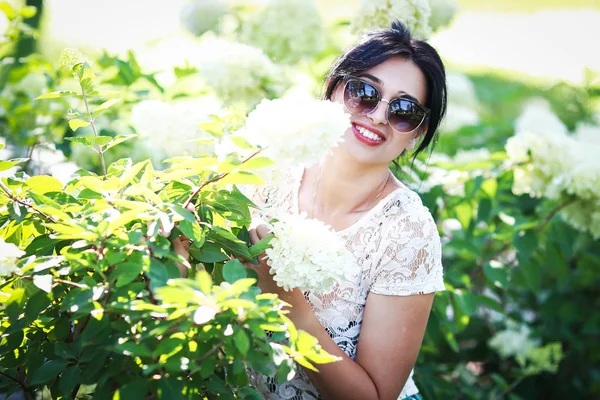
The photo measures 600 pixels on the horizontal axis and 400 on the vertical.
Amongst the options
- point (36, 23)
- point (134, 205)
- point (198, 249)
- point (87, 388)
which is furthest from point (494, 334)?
point (36, 23)

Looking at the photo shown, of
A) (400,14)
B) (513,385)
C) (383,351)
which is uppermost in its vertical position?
(400,14)

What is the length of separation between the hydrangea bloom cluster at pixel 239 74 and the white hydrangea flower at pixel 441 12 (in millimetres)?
644

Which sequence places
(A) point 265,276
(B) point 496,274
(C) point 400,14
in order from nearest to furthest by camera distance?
(A) point 265,276
(C) point 400,14
(B) point 496,274

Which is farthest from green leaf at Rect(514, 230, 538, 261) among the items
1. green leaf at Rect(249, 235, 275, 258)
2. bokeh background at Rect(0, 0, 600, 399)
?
green leaf at Rect(249, 235, 275, 258)

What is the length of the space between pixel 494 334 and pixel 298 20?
2.08m

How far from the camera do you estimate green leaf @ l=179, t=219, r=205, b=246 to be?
1.31m

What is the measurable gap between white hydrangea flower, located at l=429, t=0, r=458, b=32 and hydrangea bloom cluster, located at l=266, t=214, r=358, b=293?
1.31 meters

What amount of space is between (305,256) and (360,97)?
67cm

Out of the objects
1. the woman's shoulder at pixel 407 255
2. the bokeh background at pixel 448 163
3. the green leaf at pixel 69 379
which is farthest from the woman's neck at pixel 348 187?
the green leaf at pixel 69 379

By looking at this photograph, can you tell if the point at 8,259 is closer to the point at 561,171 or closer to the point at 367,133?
the point at 367,133

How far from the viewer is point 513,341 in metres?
3.32

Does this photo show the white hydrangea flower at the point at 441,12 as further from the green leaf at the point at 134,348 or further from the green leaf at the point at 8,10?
the green leaf at the point at 134,348

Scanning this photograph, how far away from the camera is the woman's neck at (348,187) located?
6.99ft

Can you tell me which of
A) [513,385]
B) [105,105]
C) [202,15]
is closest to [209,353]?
[105,105]
